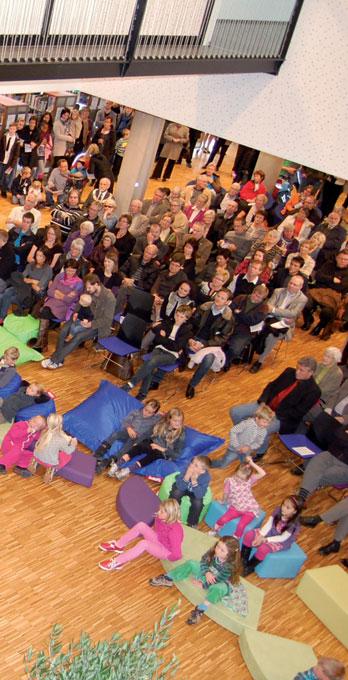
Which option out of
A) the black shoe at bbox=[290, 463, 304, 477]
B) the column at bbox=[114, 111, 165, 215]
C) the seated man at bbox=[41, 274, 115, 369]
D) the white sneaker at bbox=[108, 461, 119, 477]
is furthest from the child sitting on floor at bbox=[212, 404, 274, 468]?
the column at bbox=[114, 111, 165, 215]

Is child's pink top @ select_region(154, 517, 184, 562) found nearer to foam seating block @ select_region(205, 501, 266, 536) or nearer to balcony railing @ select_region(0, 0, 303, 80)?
foam seating block @ select_region(205, 501, 266, 536)

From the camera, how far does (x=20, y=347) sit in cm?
873

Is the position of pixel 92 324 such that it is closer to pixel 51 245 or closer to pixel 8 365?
pixel 51 245

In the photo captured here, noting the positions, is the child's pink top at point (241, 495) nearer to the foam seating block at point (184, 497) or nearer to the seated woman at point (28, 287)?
the foam seating block at point (184, 497)

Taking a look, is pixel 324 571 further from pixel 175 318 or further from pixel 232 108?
pixel 232 108

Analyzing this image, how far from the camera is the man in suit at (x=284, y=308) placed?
9891mm

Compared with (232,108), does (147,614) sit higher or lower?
lower

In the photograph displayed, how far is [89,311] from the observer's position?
9000 millimetres

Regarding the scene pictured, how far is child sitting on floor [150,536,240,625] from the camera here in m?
6.12

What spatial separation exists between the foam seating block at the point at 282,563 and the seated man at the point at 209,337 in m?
2.67

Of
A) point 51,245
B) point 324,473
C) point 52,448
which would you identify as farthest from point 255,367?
point 52,448

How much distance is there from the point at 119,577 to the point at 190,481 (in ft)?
3.49

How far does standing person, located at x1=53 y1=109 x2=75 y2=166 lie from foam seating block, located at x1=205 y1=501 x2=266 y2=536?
9.58 metres

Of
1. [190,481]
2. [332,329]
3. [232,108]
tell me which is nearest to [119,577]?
[190,481]
